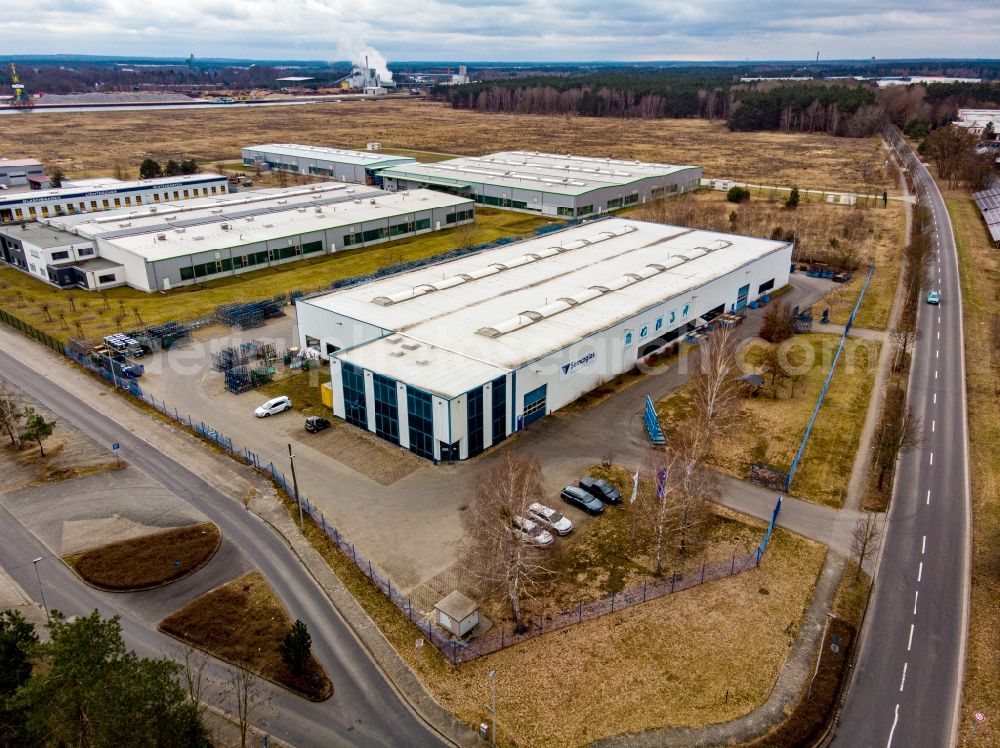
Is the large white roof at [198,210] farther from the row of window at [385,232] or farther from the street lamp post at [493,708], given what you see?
the street lamp post at [493,708]

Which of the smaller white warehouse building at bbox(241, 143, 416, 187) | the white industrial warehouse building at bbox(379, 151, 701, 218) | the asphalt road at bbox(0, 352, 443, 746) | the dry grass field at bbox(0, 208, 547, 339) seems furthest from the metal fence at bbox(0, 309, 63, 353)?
the smaller white warehouse building at bbox(241, 143, 416, 187)

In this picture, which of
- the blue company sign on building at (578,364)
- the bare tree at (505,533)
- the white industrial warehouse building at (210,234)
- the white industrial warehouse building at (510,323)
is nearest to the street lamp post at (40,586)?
the bare tree at (505,533)

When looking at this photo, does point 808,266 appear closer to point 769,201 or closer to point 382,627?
point 769,201

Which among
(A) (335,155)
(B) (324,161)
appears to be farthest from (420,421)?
(A) (335,155)

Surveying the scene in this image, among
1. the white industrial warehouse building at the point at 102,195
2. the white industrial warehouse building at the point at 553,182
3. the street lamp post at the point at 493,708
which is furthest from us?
the white industrial warehouse building at the point at 553,182

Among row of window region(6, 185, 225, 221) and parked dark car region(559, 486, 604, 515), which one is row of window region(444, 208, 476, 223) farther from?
parked dark car region(559, 486, 604, 515)
